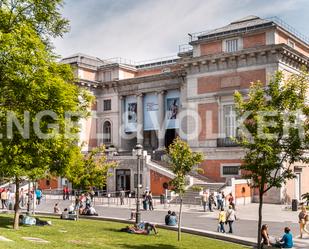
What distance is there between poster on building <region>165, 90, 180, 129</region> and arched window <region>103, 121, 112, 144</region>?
900 cm

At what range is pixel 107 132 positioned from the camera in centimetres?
5788

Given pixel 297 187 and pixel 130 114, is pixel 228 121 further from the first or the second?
pixel 130 114

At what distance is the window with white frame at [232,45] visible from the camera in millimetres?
43869

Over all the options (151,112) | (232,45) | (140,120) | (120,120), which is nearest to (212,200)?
(232,45)

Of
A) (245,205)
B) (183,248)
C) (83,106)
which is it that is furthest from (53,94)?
(245,205)

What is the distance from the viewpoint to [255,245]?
64.3 ft

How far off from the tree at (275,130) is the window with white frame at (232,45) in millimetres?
26393

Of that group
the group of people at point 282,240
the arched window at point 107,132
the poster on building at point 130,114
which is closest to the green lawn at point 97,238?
the group of people at point 282,240

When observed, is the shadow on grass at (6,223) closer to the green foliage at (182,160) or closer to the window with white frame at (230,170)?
the green foliage at (182,160)

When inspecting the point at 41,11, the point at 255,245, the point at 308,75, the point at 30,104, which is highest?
the point at 41,11

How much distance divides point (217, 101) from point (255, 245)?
26225mm

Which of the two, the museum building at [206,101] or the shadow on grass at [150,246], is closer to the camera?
the shadow on grass at [150,246]

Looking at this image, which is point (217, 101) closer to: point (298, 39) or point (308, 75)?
point (298, 39)

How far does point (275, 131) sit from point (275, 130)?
50 millimetres
